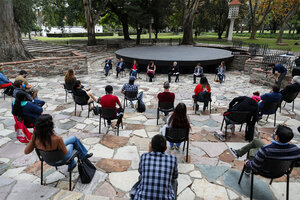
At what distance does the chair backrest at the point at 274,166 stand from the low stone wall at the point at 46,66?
11812 mm

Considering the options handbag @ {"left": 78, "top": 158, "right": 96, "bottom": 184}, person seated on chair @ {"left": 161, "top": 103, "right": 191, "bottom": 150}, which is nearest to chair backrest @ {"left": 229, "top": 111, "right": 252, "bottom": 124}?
person seated on chair @ {"left": 161, "top": 103, "right": 191, "bottom": 150}

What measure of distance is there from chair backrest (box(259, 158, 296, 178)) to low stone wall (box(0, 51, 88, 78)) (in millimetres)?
11812

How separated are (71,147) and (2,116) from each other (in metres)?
4.08

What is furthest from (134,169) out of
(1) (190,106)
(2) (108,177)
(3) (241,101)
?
(1) (190,106)

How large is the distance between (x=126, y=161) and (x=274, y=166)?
250cm

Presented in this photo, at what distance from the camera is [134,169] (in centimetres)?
370

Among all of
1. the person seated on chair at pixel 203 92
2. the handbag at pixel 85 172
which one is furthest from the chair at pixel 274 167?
the person seated on chair at pixel 203 92

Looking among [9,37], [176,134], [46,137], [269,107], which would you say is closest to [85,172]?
[46,137]

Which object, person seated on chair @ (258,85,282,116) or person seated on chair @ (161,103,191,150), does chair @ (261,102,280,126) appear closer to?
person seated on chair @ (258,85,282,116)

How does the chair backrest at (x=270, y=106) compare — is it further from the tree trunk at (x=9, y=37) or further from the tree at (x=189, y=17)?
the tree at (x=189, y=17)

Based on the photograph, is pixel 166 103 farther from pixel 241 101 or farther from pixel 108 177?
pixel 108 177

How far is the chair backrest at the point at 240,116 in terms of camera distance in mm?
4629

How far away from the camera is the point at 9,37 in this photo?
11461mm

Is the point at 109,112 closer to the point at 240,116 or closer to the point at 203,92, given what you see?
the point at 240,116
